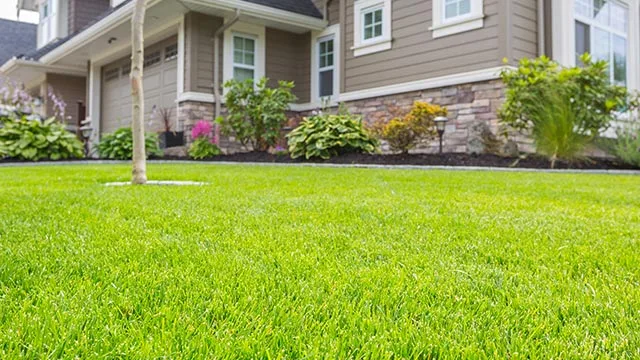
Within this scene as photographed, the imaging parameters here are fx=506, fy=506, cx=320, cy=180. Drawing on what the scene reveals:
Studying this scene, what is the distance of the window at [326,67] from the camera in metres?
10.4

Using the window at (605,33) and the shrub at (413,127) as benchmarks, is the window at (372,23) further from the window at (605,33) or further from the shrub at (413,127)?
the window at (605,33)

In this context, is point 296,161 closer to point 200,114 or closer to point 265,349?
point 200,114

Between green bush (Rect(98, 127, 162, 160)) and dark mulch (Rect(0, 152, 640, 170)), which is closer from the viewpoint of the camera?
dark mulch (Rect(0, 152, 640, 170))

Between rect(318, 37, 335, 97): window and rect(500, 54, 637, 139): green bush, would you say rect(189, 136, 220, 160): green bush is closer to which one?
rect(318, 37, 335, 97): window

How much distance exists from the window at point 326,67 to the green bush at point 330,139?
8.23ft

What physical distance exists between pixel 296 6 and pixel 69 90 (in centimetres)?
831

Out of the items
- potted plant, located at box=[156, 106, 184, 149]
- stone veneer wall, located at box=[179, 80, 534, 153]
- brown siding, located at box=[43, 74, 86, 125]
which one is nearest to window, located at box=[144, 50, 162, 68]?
potted plant, located at box=[156, 106, 184, 149]

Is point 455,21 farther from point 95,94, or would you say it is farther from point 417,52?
point 95,94

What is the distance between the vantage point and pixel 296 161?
7.82m

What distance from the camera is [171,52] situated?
10.5 meters

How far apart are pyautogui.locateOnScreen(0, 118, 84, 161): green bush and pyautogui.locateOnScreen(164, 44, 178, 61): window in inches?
110

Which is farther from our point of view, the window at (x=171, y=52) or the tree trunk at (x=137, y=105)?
the window at (x=171, y=52)

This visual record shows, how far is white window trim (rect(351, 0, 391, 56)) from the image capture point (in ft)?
29.6

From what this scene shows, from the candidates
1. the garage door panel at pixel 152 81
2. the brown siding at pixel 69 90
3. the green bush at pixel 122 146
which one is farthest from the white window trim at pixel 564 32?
the brown siding at pixel 69 90
